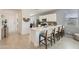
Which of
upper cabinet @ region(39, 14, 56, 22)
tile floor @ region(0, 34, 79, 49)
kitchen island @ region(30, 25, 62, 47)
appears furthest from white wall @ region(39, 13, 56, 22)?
tile floor @ region(0, 34, 79, 49)

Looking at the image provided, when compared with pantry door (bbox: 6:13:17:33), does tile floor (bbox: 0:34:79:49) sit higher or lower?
lower

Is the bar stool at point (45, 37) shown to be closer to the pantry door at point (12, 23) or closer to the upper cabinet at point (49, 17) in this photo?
the upper cabinet at point (49, 17)

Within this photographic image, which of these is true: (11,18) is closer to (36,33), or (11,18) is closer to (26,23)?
(26,23)

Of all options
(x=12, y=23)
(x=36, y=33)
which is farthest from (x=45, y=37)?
(x=12, y=23)

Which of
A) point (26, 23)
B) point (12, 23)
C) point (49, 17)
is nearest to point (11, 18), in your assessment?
point (12, 23)

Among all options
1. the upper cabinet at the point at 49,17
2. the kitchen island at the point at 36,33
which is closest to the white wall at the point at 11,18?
the kitchen island at the point at 36,33

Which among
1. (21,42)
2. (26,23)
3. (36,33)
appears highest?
(26,23)

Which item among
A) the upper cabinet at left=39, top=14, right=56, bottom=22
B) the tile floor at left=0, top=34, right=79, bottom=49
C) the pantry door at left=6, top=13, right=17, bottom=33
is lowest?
the tile floor at left=0, top=34, right=79, bottom=49

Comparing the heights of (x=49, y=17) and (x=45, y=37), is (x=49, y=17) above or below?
above

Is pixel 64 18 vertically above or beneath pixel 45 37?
above

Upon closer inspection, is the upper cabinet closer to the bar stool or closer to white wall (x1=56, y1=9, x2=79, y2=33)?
white wall (x1=56, y1=9, x2=79, y2=33)

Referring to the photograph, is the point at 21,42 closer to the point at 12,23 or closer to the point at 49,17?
the point at 12,23
